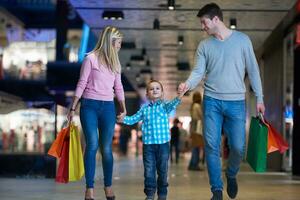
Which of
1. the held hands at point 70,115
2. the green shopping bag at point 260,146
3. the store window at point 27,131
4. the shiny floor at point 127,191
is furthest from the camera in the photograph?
the store window at point 27,131

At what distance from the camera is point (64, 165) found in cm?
696

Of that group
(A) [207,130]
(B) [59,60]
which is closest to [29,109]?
(A) [207,130]

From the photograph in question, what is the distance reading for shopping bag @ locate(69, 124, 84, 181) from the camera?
692 centimetres

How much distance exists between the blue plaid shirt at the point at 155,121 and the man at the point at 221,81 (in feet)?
2.26

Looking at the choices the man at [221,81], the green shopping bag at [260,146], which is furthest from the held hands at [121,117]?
the green shopping bag at [260,146]

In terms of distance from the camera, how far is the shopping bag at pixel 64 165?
6.91m

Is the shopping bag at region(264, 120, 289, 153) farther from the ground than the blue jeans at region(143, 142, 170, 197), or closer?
farther from the ground

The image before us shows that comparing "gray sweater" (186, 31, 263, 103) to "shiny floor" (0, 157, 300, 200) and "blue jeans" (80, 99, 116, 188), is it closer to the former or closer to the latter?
"blue jeans" (80, 99, 116, 188)

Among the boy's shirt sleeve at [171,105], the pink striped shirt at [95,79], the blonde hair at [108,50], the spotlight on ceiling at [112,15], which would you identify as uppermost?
the spotlight on ceiling at [112,15]

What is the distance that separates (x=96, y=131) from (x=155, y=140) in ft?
2.36

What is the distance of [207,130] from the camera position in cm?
660

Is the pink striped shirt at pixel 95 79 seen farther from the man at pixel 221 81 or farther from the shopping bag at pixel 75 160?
the man at pixel 221 81

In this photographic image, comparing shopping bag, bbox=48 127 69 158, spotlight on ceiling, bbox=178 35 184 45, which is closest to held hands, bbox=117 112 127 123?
shopping bag, bbox=48 127 69 158

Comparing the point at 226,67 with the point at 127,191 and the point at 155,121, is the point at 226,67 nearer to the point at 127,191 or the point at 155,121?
the point at 155,121
